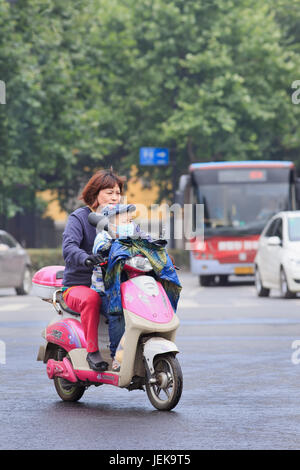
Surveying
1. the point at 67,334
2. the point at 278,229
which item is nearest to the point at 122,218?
the point at 67,334

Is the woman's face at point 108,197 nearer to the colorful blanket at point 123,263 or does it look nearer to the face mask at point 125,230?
the face mask at point 125,230

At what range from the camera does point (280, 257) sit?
858 inches

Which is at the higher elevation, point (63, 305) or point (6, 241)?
point (63, 305)

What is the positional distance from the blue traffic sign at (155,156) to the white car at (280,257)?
20372 millimetres

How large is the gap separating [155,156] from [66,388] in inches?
1383

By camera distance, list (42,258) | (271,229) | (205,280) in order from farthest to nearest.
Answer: (42,258), (205,280), (271,229)

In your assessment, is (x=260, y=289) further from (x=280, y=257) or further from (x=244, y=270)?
(x=244, y=270)

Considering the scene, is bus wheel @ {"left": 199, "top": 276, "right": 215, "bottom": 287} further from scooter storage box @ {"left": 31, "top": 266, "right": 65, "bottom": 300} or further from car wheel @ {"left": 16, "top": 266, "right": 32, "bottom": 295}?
scooter storage box @ {"left": 31, "top": 266, "right": 65, "bottom": 300}

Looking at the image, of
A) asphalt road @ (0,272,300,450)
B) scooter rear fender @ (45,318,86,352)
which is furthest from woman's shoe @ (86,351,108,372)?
asphalt road @ (0,272,300,450)

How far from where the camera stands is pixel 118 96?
150 ft

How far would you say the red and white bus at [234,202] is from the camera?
2908 cm

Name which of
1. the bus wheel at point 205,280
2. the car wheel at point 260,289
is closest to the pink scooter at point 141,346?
the car wheel at point 260,289
